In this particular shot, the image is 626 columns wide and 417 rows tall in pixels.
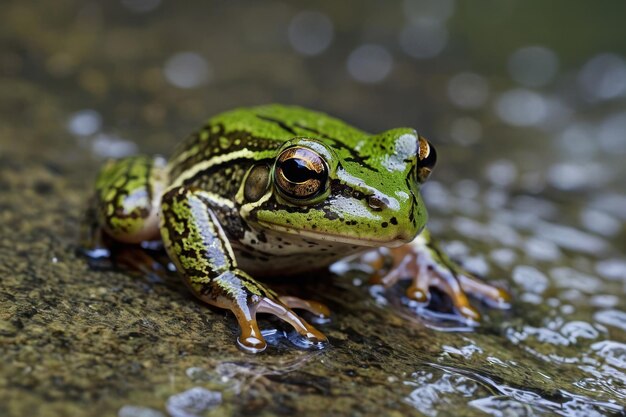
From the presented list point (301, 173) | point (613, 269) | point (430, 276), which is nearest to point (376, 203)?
point (301, 173)

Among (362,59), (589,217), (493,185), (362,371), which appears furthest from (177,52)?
(362,371)

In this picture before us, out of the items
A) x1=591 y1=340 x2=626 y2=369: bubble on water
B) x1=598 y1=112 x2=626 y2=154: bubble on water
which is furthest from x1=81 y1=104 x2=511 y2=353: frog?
x1=598 y1=112 x2=626 y2=154: bubble on water

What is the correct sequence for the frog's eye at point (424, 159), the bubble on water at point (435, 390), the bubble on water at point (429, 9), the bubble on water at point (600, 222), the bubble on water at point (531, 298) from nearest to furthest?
the bubble on water at point (435, 390) < the frog's eye at point (424, 159) < the bubble on water at point (531, 298) < the bubble on water at point (600, 222) < the bubble on water at point (429, 9)

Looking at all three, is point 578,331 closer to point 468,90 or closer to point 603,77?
point 468,90

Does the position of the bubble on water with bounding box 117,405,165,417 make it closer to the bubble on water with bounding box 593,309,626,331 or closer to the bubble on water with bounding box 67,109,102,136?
the bubble on water with bounding box 593,309,626,331

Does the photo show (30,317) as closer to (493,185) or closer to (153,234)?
(153,234)

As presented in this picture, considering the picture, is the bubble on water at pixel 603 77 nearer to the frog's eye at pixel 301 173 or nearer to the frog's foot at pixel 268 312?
the frog's eye at pixel 301 173

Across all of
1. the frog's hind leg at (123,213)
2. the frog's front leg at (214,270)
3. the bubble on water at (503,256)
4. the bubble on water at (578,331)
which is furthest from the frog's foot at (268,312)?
the bubble on water at (503,256)
